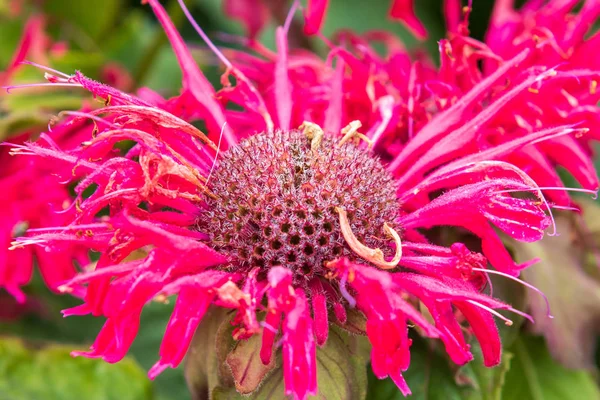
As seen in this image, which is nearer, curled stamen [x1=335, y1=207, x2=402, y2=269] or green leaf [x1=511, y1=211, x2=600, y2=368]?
curled stamen [x1=335, y1=207, x2=402, y2=269]

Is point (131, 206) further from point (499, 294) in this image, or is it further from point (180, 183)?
point (499, 294)

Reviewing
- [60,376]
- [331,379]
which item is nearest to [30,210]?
[60,376]

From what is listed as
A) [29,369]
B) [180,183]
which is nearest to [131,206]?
[180,183]

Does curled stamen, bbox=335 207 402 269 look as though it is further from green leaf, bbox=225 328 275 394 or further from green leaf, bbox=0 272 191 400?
green leaf, bbox=0 272 191 400

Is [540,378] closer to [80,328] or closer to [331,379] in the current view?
[331,379]

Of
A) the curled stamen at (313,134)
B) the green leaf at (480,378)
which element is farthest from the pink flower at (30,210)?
the green leaf at (480,378)

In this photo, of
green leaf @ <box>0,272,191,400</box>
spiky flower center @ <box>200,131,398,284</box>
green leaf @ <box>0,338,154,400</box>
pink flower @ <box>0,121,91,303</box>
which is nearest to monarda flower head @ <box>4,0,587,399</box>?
spiky flower center @ <box>200,131,398,284</box>
